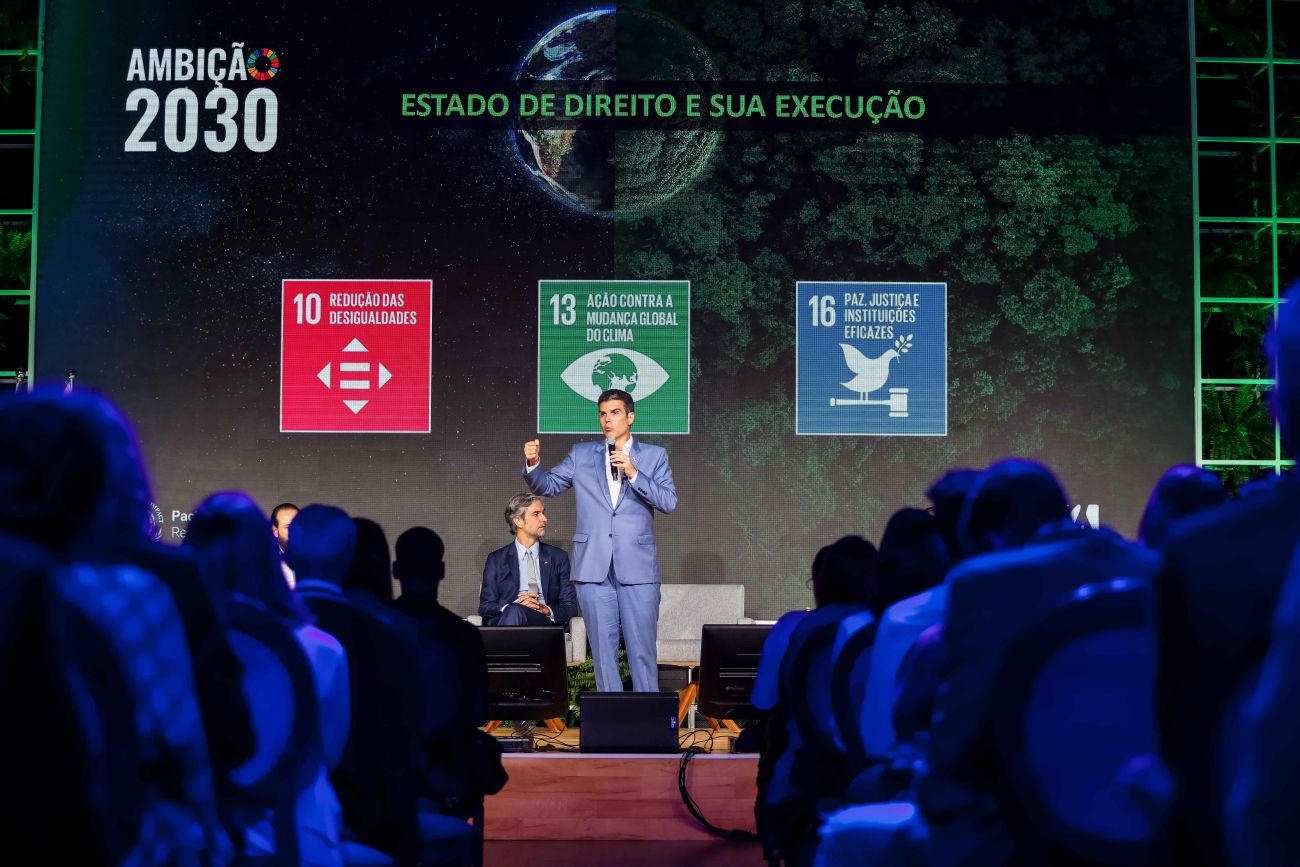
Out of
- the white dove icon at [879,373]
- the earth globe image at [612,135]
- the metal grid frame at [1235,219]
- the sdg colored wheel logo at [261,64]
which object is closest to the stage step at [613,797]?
the white dove icon at [879,373]

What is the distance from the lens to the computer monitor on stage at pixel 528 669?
4.95 metres

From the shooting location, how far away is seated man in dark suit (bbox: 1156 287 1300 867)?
3.81 feet

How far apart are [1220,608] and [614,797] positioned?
3.71m

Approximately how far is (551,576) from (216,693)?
16.2 ft

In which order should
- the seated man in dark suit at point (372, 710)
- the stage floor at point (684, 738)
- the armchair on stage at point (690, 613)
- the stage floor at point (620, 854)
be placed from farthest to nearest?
the armchair on stage at point (690, 613) → the stage floor at point (684, 738) → the stage floor at point (620, 854) → the seated man in dark suit at point (372, 710)

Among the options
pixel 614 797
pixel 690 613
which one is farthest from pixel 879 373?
pixel 614 797

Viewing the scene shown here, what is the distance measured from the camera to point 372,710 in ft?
8.99

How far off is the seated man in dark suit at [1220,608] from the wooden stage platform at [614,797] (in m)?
3.53

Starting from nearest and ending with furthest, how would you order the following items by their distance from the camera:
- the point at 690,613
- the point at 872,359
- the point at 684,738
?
1. the point at 684,738
2. the point at 690,613
3. the point at 872,359

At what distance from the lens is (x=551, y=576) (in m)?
6.91

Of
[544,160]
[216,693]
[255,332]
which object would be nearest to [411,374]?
[255,332]

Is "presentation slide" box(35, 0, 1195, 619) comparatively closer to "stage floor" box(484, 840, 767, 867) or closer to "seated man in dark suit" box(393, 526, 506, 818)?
"stage floor" box(484, 840, 767, 867)

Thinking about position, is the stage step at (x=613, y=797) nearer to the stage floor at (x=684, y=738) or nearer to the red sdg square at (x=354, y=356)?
the stage floor at (x=684, y=738)

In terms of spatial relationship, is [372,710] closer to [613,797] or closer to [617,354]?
[613,797]
